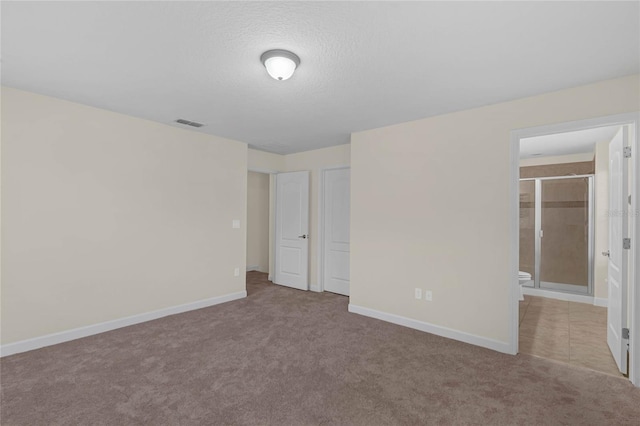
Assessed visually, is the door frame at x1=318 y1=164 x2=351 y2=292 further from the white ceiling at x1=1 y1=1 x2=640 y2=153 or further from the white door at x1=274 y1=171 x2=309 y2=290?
the white ceiling at x1=1 y1=1 x2=640 y2=153

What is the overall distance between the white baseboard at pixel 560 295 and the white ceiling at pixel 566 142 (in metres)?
2.39

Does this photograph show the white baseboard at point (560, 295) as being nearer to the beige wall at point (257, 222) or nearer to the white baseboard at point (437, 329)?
the white baseboard at point (437, 329)

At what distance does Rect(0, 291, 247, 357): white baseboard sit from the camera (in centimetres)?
286

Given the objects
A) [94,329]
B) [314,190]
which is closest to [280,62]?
[314,190]

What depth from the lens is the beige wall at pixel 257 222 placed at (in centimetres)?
724

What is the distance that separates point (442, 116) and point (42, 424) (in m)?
4.31

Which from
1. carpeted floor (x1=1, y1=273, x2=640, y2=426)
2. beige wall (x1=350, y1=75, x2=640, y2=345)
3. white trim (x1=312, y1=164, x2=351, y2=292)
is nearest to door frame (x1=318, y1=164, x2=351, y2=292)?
white trim (x1=312, y1=164, x2=351, y2=292)

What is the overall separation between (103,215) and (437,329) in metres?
4.04

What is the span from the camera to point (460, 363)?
9.05 ft

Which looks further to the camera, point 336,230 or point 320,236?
point 320,236

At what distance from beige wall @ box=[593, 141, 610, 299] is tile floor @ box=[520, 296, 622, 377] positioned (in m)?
0.37

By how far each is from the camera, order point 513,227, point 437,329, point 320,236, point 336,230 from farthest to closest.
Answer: point 320,236, point 336,230, point 437,329, point 513,227

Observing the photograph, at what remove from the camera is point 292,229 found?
557 centimetres

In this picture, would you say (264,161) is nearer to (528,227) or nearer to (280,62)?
(280,62)
